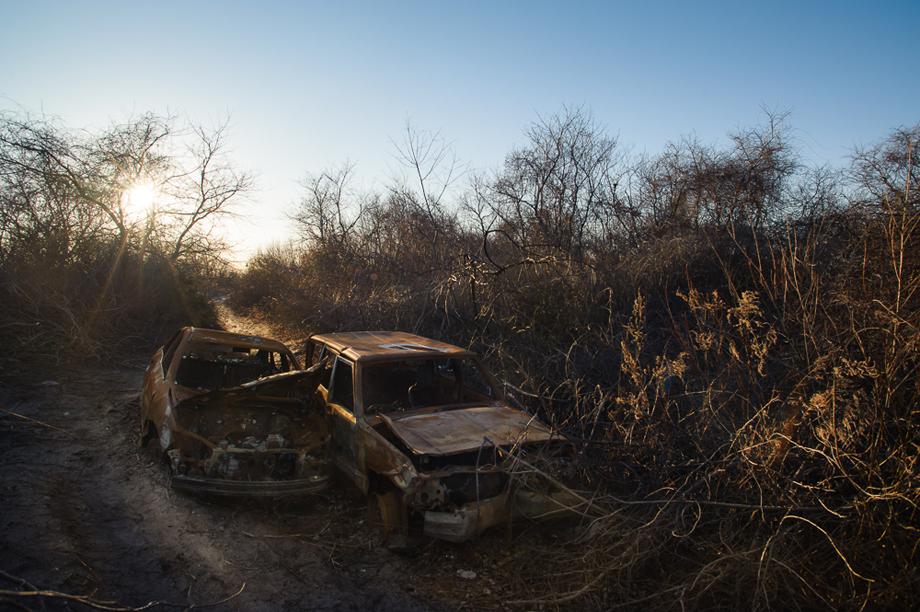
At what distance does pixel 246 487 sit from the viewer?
443 centimetres

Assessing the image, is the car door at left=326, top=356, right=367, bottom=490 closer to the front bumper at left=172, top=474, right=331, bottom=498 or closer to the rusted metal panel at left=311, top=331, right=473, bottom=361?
the rusted metal panel at left=311, top=331, right=473, bottom=361

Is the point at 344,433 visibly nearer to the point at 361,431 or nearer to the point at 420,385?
the point at 361,431

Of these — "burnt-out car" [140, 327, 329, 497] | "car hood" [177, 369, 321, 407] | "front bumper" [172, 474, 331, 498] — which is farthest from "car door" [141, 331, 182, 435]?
"front bumper" [172, 474, 331, 498]

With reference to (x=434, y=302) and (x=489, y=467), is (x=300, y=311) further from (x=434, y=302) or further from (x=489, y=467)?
(x=489, y=467)

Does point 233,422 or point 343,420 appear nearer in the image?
point 343,420

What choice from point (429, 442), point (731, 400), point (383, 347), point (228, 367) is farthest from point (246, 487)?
point (731, 400)

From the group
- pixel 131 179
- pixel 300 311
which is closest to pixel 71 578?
pixel 300 311

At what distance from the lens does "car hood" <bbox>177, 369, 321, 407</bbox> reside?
5250 millimetres

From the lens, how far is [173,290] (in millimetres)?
14047

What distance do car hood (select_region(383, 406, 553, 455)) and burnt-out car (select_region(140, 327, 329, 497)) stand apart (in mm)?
976

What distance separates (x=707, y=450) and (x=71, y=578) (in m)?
4.45

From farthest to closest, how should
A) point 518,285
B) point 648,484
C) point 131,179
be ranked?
point 131,179, point 518,285, point 648,484

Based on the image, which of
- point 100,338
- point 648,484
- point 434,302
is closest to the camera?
point 648,484

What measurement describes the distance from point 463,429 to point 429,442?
0.43 meters
